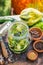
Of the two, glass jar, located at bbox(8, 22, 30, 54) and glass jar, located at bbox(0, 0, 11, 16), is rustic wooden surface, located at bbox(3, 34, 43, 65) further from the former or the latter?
glass jar, located at bbox(0, 0, 11, 16)

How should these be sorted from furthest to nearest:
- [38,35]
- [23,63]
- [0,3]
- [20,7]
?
[20,7] < [0,3] < [38,35] < [23,63]

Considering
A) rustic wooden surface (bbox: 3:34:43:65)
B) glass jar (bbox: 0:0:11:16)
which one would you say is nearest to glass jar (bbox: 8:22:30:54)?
rustic wooden surface (bbox: 3:34:43:65)

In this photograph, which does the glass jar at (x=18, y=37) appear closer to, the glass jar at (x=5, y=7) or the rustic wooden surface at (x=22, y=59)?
the rustic wooden surface at (x=22, y=59)

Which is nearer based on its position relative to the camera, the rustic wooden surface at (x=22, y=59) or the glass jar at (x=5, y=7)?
the rustic wooden surface at (x=22, y=59)

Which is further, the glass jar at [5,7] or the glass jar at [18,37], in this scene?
the glass jar at [5,7]

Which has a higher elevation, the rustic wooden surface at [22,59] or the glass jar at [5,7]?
the glass jar at [5,7]

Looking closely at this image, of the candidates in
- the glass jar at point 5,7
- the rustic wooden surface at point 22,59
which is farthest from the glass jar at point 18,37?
the glass jar at point 5,7

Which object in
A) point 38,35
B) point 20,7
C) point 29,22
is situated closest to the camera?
point 38,35

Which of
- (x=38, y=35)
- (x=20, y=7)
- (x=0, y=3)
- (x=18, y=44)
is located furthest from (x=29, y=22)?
(x=20, y=7)

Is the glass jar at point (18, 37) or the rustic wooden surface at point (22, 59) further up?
the glass jar at point (18, 37)

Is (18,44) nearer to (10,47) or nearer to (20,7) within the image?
(10,47)
